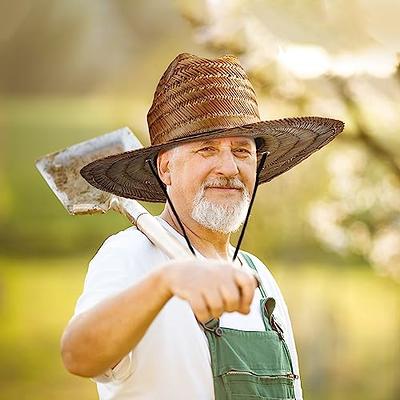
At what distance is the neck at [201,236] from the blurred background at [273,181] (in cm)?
279

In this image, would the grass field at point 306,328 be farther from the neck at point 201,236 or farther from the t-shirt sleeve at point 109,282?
the t-shirt sleeve at point 109,282

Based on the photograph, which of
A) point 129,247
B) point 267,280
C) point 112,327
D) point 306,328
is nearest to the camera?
point 112,327

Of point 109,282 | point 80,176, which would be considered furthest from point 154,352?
point 80,176

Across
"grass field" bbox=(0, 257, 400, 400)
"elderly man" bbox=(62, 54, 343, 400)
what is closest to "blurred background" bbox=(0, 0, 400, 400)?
"grass field" bbox=(0, 257, 400, 400)

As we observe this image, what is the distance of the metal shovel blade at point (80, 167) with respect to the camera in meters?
2.62

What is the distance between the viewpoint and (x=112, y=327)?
5.77 ft

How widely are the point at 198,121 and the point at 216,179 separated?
0.14 meters

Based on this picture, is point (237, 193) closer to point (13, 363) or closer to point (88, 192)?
point (88, 192)

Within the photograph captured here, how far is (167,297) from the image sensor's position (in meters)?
1.67

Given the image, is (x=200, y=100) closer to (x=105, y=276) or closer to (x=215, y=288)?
(x=105, y=276)

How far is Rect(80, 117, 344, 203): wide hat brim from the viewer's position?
233 cm

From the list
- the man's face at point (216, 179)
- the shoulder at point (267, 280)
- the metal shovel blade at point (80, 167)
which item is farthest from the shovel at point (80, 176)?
the shoulder at point (267, 280)

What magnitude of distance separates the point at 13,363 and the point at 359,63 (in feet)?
7.25

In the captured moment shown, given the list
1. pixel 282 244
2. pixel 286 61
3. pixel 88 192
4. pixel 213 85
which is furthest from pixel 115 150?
pixel 282 244
